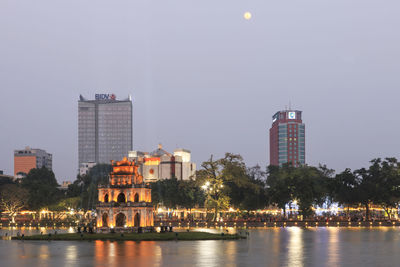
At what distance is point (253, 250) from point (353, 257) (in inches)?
441

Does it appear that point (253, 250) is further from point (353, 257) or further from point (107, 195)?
point (107, 195)

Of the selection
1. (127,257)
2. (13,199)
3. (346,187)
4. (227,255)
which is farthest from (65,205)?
(227,255)

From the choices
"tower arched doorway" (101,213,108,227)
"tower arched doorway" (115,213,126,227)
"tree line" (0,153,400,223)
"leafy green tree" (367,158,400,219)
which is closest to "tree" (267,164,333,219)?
"tree line" (0,153,400,223)

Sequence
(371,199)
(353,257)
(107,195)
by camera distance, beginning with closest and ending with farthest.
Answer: (353,257), (107,195), (371,199)

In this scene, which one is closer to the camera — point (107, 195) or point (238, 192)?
point (107, 195)

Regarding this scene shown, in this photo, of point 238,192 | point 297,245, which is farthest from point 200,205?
point 297,245

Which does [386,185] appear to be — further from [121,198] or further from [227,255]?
[227,255]

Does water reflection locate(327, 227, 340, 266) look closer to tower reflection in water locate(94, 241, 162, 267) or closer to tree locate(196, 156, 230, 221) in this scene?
tower reflection in water locate(94, 241, 162, 267)

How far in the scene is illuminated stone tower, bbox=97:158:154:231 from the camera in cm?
9581

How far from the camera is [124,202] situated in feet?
321

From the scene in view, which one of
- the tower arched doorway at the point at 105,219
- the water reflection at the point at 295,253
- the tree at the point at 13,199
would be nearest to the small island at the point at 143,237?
the water reflection at the point at 295,253

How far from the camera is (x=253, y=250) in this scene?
187 feet

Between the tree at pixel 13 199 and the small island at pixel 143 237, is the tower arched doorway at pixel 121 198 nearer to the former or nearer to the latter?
the small island at pixel 143 237

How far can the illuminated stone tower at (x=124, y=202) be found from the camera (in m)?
95.8
